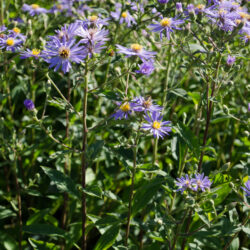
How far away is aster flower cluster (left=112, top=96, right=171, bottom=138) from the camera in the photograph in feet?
6.94

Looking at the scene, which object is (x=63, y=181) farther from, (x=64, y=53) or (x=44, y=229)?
(x=64, y=53)

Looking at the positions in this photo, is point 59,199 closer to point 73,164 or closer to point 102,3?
point 73,164

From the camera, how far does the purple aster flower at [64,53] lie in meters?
1.88

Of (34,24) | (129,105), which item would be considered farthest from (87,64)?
(34,24)

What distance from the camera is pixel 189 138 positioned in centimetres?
233

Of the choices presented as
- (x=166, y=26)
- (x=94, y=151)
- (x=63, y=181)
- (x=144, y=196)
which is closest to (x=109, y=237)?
(x=144, y=196)

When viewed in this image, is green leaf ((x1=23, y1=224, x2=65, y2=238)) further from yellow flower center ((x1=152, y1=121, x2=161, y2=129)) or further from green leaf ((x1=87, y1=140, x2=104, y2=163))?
yellow flower center ((x1=152, y1=121, x2=161, y2=129))

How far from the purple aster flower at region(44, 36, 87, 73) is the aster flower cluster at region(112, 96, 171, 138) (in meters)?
0.42

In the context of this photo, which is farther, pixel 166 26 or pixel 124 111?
pixel 166 26

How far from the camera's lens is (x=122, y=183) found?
11.4ft

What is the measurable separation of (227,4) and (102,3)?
1.88 metres

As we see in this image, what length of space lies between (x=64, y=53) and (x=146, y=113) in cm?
66

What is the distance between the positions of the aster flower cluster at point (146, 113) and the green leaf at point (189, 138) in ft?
0.34

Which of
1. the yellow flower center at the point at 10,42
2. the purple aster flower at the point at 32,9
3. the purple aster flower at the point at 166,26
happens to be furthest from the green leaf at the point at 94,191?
the purple aster flower at the point at 32,9
